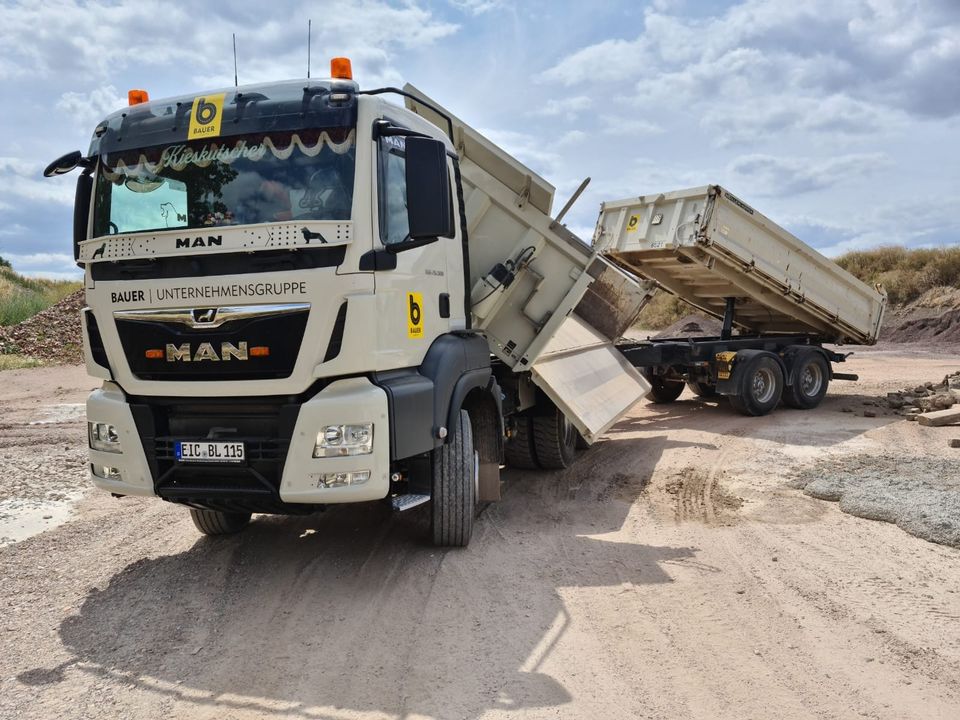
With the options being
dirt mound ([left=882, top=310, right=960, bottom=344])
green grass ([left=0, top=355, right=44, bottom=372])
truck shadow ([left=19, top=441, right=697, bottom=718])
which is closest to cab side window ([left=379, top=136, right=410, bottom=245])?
truck shadow ([left=19, top=441, right=697, bottom=718])

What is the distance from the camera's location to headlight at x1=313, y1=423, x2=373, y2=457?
4590mm

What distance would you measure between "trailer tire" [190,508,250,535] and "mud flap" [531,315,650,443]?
2.90 m

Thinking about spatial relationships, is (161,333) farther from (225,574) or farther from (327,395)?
(225,574)

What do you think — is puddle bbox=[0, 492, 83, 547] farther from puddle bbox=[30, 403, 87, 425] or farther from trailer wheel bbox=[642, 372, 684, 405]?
trailer wheel bbox=[642, 372, 684, 405]

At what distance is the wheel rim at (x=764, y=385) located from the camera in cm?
1199

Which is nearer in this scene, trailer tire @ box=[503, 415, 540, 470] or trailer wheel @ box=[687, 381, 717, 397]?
trailer tire @ box=[503, 415, 540, 470]

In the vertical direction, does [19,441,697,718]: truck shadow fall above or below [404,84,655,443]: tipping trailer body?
below

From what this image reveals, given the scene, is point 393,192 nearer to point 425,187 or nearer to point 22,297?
point 425,187

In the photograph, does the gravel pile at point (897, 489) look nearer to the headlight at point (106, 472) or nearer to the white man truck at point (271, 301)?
the white man truck at point (271, 301)

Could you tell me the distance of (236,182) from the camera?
4.80 meters

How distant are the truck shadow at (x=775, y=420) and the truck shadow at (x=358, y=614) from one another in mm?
4236

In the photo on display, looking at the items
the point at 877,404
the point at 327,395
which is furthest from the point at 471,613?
the point at 877,404

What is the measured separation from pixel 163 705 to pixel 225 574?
1.72 metres

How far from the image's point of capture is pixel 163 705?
3797 mm
